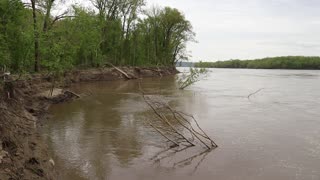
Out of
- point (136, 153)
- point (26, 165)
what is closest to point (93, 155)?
point (136, 153)

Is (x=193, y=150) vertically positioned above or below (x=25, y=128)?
below

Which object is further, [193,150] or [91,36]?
[91,36]

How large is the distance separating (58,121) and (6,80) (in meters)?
3.82

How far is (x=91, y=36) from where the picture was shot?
45.2 metres

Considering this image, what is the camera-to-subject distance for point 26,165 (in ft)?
31.5

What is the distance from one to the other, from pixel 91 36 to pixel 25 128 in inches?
1228

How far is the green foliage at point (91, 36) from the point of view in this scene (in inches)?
1046

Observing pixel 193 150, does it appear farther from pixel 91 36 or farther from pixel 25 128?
pixel 91 36

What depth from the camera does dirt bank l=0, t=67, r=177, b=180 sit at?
924cm

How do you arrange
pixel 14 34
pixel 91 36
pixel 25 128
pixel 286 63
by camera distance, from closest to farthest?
pixel 25 128 → pixel 14 34 → pixel 91 36 → pixel 286 63

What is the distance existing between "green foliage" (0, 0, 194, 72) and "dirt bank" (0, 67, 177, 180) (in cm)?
204

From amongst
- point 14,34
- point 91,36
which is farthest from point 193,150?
point 91,36

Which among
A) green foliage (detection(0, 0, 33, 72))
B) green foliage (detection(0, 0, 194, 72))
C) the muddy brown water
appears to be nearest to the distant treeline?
green foliage (detection(0, 0, 194, 72))

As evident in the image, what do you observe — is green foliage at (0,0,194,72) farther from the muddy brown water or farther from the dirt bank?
the muddy brown water
